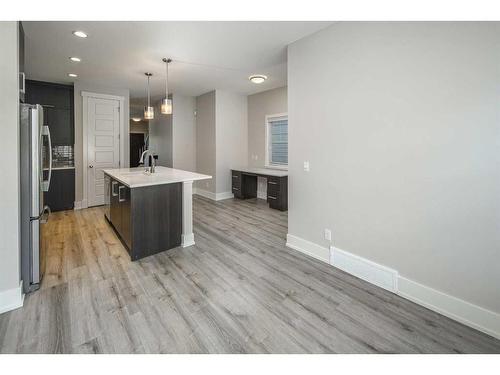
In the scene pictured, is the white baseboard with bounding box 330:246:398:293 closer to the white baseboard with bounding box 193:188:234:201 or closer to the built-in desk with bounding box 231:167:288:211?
the built-in desk with bounding box 231:167:288:211

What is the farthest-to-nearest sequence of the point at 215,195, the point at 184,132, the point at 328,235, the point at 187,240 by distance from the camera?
the point at 184,132, the point at 215,195, the point at 187,240, the point at 328,235

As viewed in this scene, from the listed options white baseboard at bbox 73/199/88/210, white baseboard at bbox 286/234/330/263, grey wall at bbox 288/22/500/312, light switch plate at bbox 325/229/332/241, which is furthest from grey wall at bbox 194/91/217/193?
light switch plate at bbox 325/229/332/241

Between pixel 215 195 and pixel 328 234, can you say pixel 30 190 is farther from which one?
pixel 215 195

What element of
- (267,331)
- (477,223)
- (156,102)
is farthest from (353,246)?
(156,102)

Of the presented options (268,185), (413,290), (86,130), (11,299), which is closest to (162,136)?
(86,130)

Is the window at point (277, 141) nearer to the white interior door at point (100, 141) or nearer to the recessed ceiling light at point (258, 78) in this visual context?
the recessed ceiling light at point (258, 78)

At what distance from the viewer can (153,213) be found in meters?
3.12

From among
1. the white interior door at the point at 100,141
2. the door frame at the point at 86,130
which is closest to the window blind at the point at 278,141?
the door frame at the point at 86,130

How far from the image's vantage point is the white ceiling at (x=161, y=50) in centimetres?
297

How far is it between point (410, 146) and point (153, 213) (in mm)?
2810

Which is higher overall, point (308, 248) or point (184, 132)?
point (184, 132)

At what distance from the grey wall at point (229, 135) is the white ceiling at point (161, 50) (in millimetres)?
969
